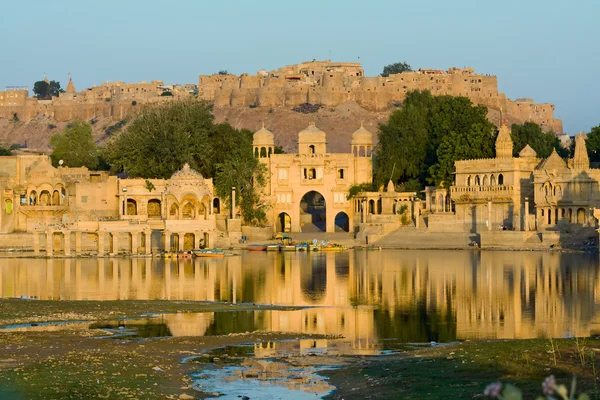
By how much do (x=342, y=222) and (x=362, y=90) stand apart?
153 feet

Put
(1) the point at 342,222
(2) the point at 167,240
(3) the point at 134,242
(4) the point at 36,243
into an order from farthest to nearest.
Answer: (1) the point at 342,222, (2) the point at 167,240, (3) the point at 134,242, (4) the point at 36,243

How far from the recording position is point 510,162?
221 feet

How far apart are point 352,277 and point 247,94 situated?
80038mm

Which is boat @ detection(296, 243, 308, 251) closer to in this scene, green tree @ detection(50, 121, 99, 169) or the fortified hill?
green tree @ detection(50, 121, 99, 169)

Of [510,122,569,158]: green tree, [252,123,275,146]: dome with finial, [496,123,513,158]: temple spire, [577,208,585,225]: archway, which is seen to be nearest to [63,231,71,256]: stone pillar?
[252,123,275,146]: dome with finial

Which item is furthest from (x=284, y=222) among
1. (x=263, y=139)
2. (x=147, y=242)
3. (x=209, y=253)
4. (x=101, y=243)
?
(x=101, y=243)

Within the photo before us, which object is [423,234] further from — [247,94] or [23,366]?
[247,94]

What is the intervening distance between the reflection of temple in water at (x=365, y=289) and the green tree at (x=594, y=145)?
651 inches

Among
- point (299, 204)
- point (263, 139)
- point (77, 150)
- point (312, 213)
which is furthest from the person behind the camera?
point (77, 150)

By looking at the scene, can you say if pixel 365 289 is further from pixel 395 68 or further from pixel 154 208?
pixel 395 68

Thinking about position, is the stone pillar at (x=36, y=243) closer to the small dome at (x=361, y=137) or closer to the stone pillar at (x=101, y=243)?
the stone pillar at (x=101, y=243)

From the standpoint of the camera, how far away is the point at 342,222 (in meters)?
76.8

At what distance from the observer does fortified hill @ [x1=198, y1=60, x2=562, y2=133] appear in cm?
11931

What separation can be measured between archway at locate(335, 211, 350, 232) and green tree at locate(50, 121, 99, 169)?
16.9 metres
